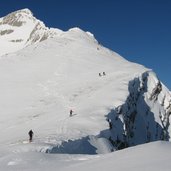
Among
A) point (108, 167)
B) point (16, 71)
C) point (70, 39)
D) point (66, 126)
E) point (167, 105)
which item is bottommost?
point (108, 167)

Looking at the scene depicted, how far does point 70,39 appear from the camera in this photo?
134m

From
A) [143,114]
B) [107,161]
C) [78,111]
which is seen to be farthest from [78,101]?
[107,161]

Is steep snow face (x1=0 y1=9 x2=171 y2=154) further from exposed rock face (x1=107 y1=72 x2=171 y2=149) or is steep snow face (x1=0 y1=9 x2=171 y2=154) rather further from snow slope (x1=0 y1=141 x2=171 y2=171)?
snow slope (x1=0 y1=141 x2=171 y2=171)

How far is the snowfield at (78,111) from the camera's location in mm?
18797

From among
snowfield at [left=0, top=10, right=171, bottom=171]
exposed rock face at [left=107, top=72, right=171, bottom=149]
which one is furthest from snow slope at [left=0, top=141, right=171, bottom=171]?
exposed rock face at [left=107, top=72, right=171, bottom=149]

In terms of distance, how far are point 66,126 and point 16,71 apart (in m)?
52.3

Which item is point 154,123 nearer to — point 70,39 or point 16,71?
point 16,71

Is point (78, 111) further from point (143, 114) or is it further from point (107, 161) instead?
point (107, 161)

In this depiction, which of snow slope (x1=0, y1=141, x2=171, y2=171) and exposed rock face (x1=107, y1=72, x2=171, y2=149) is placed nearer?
snow slope (x1=0, y1=141, x2=171, y2=171)

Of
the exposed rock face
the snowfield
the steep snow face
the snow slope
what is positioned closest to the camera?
the snow slope

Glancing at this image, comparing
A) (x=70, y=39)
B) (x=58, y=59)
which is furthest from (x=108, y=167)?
(x=70, y=39)

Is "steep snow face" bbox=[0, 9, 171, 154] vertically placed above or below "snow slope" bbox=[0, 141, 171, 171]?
above

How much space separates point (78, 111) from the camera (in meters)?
59.6

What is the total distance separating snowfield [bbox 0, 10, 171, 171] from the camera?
18.8 m
